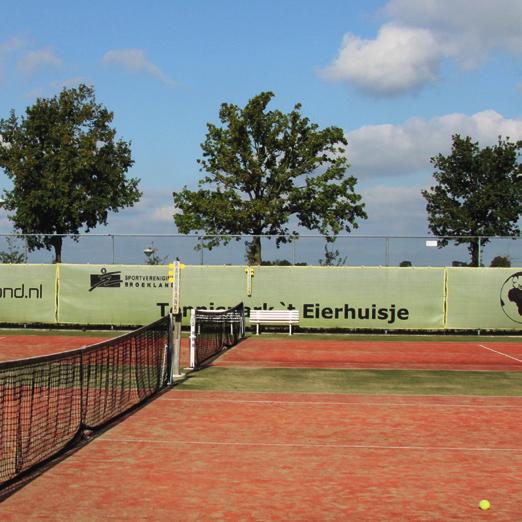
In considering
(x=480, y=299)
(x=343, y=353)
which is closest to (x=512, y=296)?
(x=480, y=299)

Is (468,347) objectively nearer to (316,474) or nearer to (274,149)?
(316,474)

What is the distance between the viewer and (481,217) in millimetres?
44062

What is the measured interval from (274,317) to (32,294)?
8.91 metres

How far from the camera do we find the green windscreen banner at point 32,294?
27422 mm

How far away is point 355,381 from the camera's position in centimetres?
1498

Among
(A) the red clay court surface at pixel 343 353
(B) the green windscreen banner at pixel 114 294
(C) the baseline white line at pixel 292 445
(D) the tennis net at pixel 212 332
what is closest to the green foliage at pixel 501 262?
(A) the red clay court surface at pixel 343 353

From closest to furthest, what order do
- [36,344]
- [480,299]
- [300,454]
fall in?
[300,454] → [36,344] → [480,299]

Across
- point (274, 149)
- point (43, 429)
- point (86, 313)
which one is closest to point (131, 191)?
point (274, 149)

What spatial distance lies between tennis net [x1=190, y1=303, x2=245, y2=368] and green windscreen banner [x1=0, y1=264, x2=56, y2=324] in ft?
23.4

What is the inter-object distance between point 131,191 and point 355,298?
2047 centimetres

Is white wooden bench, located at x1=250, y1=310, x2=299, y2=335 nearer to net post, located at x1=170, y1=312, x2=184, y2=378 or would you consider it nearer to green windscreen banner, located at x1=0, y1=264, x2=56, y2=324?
green windscreen banner, located at x1=0, y1=264, x2=56, y2=324

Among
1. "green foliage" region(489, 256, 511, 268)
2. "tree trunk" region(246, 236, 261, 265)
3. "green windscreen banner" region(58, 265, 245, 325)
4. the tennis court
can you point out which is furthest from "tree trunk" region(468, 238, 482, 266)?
the tennis court

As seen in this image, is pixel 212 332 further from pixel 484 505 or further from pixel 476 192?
pixel 476 192

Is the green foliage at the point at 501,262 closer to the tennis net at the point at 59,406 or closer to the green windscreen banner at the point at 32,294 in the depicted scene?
the green windscreen banner at the point at 32,294
